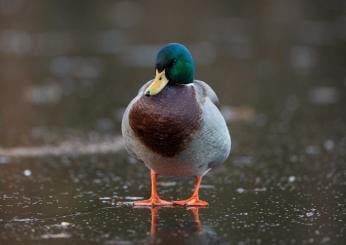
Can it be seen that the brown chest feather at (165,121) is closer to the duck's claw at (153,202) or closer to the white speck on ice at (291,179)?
the duck's claw at (153,202)

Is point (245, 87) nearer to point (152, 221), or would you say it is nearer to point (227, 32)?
point (227, 32)

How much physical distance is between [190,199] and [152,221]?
19.8 inches

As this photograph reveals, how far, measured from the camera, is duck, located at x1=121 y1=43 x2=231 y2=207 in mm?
4844

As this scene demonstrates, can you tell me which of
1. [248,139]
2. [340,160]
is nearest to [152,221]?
[340,160]

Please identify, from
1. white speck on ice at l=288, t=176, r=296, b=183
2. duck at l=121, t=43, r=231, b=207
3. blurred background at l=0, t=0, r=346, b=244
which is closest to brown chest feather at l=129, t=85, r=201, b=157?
duck at l=121, t=43, r=231, b=207

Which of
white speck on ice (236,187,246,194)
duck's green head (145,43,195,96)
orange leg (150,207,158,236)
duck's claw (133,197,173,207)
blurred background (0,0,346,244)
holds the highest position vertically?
duck's green head (145,43,195,96)

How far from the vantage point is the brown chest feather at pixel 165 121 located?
190 inches

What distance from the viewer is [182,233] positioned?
440cm

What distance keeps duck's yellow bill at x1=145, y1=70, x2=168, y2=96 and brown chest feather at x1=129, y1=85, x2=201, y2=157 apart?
27mm

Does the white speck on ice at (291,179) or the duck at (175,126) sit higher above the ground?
the duck at (175,126)

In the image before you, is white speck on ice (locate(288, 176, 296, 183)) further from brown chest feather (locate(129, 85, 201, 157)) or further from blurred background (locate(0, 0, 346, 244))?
brown chest feather (locate(129, 85, 201, 157))

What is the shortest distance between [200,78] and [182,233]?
6.27 metres

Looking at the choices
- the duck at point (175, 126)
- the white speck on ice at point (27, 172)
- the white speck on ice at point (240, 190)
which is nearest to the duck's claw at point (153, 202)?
the duck at point (175, 126)

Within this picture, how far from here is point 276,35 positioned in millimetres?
14133
